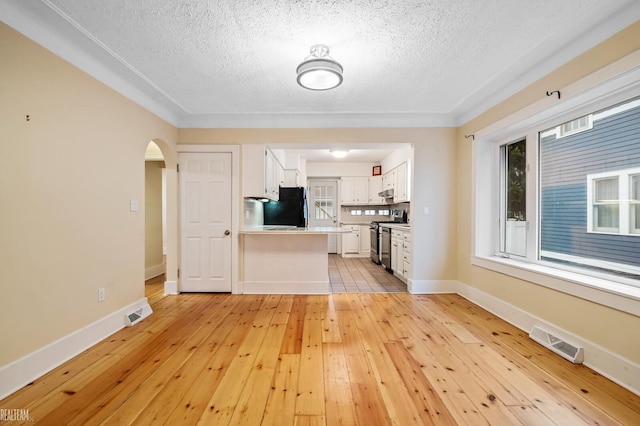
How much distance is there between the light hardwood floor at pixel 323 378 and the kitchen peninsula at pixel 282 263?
900mm

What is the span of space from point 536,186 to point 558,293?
3.63ft

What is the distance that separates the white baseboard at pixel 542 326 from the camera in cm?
172

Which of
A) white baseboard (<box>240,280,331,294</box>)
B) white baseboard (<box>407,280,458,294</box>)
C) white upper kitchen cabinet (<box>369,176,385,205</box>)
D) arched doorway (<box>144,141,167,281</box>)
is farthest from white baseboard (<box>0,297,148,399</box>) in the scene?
white upper kitchen cabinet (<box>369,176,385,205</box>)

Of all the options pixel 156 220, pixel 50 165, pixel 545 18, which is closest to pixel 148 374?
pixel 50 165

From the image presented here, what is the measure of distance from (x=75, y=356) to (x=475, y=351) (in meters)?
3.38

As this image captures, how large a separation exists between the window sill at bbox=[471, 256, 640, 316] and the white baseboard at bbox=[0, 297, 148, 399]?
4.15 metres

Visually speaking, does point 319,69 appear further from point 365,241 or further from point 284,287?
point 365,241

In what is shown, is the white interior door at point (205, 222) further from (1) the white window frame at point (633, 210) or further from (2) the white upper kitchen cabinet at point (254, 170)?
(1) the white window frame at point (633, 210)

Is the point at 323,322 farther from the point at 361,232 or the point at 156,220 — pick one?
the point at 361,232

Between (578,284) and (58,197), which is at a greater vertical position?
(58,197)

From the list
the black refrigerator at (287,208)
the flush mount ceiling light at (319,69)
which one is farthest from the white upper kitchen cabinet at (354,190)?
the flush mount ceiling light at (319,69)

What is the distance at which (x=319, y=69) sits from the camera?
219 cm

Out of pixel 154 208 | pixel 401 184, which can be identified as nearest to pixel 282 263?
pixel 154 208

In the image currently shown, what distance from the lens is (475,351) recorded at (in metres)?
2.19
